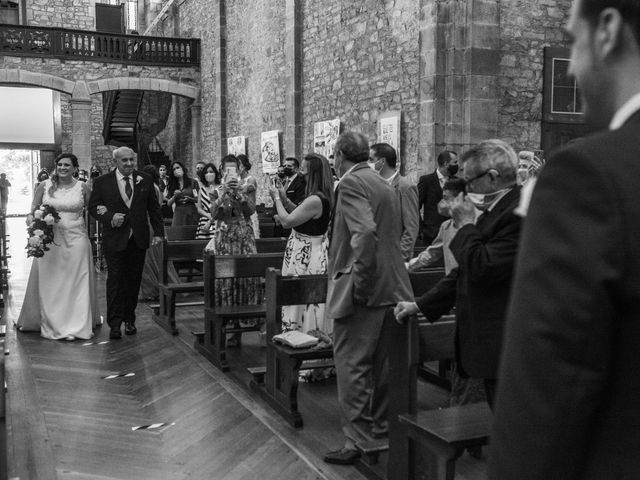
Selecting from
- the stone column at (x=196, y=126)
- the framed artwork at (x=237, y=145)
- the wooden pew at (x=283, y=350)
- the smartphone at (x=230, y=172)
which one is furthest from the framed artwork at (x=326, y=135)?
the stone column at (x=196, y=126)

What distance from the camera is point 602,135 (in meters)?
0.86

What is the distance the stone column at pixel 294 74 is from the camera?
1288cm

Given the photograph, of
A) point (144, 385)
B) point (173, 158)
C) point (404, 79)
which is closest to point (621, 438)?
point (144, 385)

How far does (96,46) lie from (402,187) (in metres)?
15.1

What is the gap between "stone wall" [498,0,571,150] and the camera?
28.4ft

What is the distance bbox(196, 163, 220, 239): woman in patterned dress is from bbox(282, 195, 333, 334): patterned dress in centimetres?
289

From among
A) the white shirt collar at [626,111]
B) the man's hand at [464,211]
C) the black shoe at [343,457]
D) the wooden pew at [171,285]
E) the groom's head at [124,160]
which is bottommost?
the black shoe at [343,457]

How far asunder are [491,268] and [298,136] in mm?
10963

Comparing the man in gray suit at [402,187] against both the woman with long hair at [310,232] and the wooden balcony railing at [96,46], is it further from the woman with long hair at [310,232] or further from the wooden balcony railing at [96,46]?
the wooden balcony railing at [96,46]

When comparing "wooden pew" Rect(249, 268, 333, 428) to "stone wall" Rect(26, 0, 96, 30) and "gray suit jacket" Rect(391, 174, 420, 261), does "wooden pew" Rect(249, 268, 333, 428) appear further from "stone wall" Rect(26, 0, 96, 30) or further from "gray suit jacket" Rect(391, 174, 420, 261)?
"stone wall" Rect(26, 0, 96, 30)

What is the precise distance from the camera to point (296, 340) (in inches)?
162

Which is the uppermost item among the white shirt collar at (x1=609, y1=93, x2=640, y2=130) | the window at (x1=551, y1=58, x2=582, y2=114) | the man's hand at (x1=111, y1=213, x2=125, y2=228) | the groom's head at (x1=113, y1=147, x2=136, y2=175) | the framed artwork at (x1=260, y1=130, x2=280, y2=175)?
the window at (x1=551, y1=58, x2=582, y2=114)

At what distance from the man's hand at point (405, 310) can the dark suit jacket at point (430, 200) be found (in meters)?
4.49

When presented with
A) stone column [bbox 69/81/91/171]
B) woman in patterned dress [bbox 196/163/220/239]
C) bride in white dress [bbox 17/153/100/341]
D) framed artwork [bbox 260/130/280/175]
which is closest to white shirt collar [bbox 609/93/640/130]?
bride in white dress [bbox 17/153/100/341]
